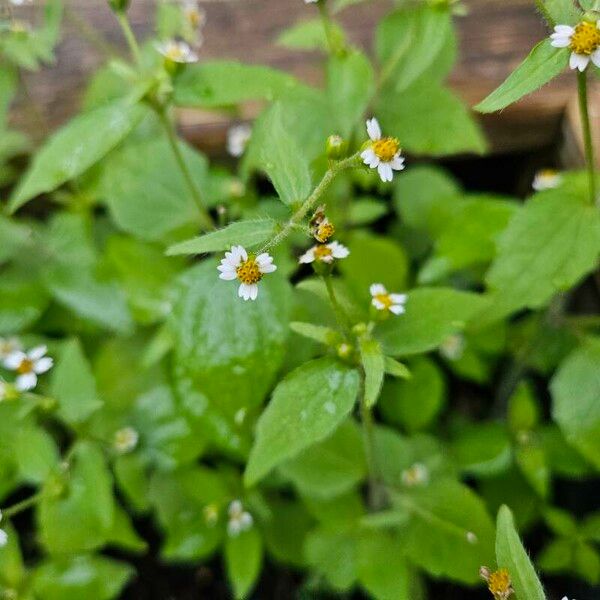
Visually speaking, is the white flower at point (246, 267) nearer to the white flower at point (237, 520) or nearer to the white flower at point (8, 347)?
the white flower at point (237, 520)

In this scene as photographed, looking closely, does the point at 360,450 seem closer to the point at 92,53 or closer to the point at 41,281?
the point at 41,281

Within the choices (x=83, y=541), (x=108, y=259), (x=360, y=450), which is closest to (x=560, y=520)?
(x=360, y=450)

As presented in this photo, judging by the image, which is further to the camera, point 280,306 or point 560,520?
point 560,520

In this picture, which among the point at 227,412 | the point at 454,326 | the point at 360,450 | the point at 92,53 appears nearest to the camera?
the point at 454,326

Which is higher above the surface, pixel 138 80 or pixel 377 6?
pixel 138 80

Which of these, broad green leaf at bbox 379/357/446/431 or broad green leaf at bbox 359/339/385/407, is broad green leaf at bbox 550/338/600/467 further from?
broad green leaf at bbox 359/339/385/407

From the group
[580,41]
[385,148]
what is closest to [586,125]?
[580,41]

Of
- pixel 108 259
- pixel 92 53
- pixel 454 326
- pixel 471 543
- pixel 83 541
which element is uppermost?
pixel 92 53

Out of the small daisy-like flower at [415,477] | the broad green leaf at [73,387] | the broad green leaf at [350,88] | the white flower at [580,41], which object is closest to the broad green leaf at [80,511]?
the broad green leaf at [73,387]
